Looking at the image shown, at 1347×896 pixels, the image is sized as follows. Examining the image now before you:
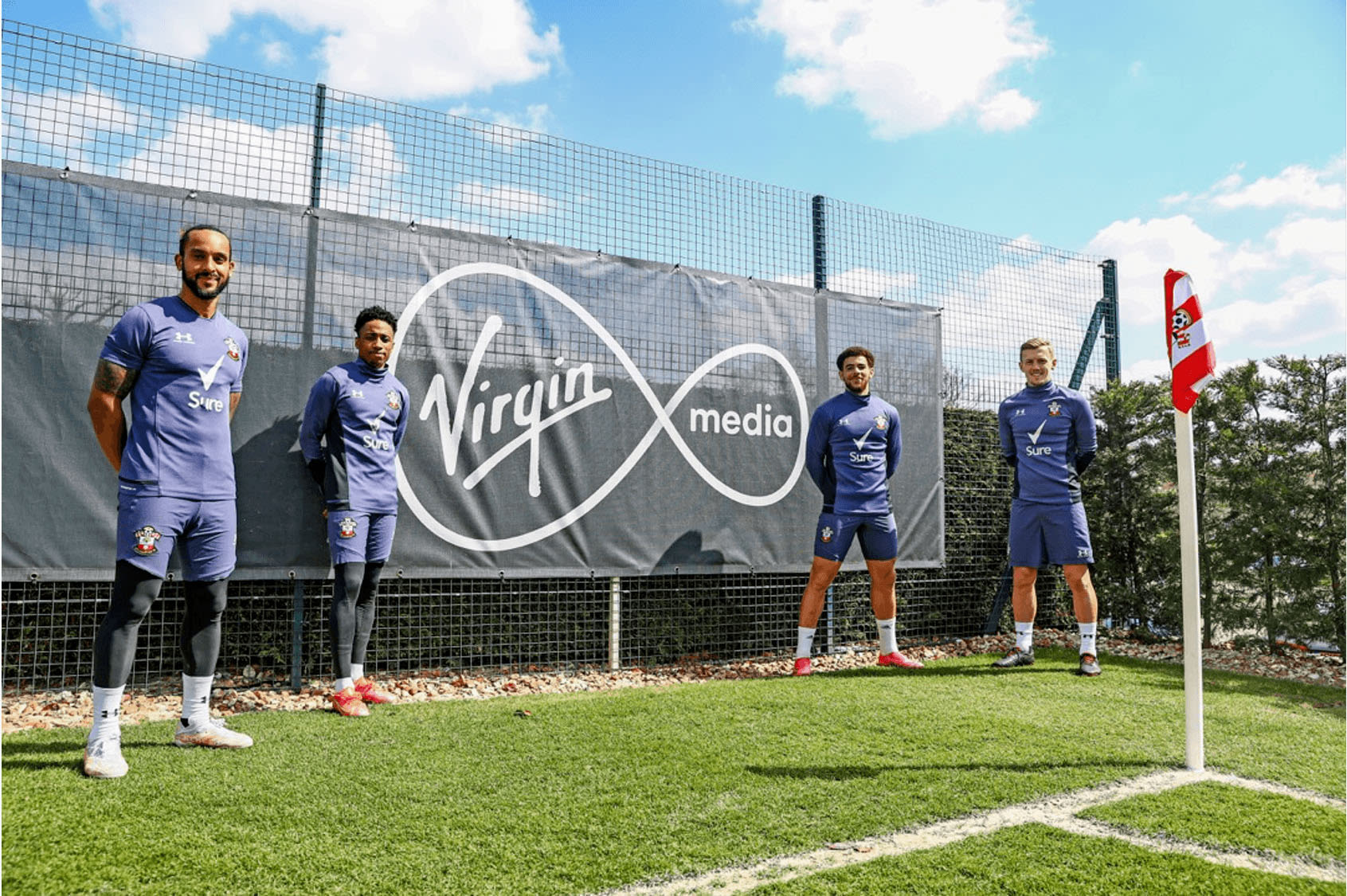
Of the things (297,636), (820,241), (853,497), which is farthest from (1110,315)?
(297,636)

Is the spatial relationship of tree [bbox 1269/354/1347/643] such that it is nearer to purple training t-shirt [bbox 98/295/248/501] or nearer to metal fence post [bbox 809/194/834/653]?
metal fence post [bbox 809/194/834/653]

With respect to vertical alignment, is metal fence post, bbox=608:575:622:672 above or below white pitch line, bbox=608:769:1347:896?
above

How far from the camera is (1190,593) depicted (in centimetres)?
304

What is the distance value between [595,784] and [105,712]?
1.81 meters

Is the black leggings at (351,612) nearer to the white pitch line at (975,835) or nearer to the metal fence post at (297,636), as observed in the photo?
the metal fence post at (297,636)

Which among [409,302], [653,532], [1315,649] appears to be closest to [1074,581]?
[1315,649]

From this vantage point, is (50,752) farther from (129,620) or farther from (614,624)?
(614,624)

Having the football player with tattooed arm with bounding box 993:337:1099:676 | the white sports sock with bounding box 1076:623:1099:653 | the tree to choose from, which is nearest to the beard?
the football player with tattooed arm with bounding box 993:337:1099:676

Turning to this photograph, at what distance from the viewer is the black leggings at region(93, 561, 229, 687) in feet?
10.2

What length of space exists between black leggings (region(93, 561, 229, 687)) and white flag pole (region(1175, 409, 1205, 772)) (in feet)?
12.3

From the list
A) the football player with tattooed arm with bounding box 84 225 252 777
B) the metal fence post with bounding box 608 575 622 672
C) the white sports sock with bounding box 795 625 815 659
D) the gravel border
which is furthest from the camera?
the white sports sock with bounding box 795 625 815 659

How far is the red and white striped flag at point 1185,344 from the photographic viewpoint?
313 cm

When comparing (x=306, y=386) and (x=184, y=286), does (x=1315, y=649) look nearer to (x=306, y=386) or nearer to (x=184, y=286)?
(x=306, y=386)

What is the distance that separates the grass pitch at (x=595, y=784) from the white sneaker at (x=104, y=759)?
2.4 inches
